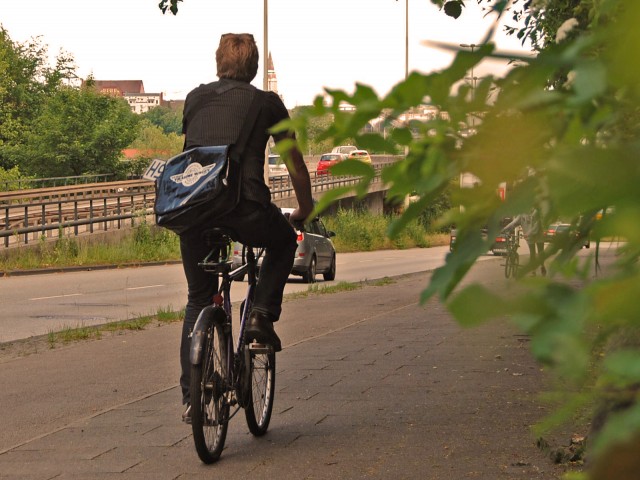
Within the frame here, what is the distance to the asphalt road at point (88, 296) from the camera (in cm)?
1378

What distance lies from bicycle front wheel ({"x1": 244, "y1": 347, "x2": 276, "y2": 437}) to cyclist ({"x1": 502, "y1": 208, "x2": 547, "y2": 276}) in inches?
165

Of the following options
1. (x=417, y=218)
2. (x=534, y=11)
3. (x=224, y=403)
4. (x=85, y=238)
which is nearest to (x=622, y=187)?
(x=417, y=218)

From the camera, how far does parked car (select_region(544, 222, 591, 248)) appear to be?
0.97 meters

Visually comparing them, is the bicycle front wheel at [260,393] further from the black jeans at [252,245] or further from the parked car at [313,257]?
the parked car at [313,257]

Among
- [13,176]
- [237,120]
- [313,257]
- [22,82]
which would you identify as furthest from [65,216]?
[22,82]

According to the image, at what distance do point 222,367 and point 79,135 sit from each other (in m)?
63.2

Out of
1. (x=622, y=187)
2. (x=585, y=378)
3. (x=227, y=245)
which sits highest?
(x=622, y=187)

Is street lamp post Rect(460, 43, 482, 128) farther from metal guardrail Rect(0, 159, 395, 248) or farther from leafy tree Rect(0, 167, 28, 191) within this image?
leafy tree Rect(0, 167, 28, 191)

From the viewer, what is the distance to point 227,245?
505 centimetres

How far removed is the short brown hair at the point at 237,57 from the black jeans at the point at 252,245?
0.55m

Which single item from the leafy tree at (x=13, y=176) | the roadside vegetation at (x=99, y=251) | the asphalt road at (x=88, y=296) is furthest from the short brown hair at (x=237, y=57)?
the leafy tree at (x=13, y=176)

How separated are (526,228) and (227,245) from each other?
397cm

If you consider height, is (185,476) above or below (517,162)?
below

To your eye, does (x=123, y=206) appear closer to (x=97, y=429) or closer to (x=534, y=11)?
(x=97, y=429)
